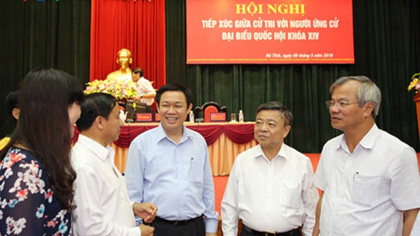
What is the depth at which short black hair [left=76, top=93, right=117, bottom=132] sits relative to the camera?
1271 mm

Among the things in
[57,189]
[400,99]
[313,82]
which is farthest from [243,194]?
[400,99]

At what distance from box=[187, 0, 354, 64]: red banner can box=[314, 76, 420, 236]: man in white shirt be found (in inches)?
207

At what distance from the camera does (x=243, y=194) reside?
5.59 feet

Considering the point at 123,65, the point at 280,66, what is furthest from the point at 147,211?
the point at 280,66

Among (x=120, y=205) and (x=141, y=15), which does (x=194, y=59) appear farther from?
(x=120, y=205)

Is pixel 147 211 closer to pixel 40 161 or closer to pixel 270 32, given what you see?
pixel 40 161

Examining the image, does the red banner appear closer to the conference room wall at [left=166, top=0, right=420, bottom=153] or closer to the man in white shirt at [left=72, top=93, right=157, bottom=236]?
the conference room wall at [left=166, top=0, right=420, bottom=153]

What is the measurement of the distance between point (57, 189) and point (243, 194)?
106 cm

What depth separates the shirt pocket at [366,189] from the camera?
1.36 metres

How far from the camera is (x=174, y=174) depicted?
5.49 feet

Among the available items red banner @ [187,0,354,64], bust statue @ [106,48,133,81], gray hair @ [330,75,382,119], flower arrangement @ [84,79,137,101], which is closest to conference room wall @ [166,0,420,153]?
red banner @ [187,0,354,64]

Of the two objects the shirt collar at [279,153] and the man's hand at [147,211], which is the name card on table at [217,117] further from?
the man's hand at [147,211]

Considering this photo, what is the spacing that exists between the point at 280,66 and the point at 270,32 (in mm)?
880

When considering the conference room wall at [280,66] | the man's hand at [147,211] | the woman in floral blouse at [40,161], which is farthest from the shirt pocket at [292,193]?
the conference room wall at [280,66]
